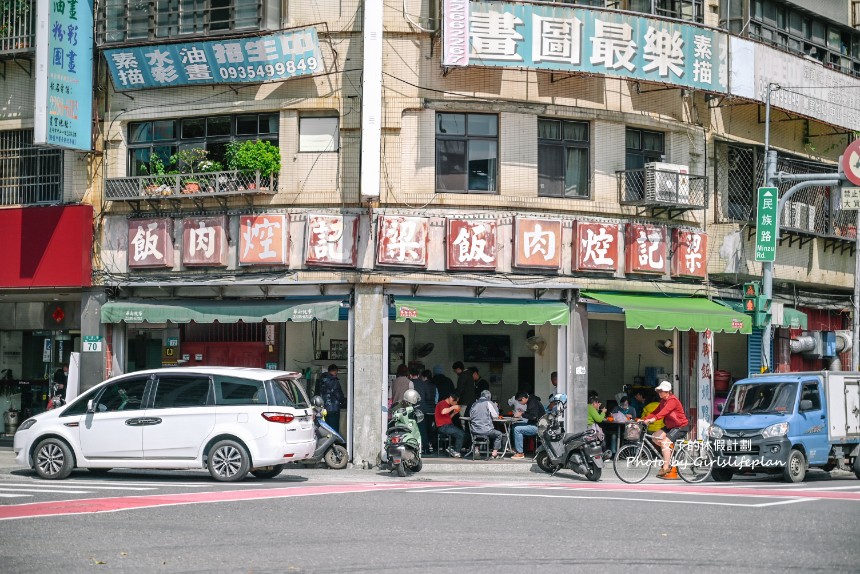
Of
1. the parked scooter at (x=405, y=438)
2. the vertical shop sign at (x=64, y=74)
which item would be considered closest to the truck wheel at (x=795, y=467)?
the parked scooter at (x=405, y=438)

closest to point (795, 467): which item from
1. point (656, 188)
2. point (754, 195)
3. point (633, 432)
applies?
point (633, 432)

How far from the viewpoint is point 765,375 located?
864 inches

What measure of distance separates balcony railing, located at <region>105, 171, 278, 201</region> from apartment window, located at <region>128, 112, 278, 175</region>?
22.2 inches

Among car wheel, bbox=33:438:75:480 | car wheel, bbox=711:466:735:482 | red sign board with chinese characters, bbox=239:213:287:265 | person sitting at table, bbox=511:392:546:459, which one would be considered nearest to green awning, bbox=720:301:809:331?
person sitting at table, bbox=511:392:546:459

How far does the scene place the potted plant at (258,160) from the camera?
24.0m

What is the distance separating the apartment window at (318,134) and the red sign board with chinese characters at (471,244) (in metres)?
2.89

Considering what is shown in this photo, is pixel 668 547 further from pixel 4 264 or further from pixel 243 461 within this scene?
pixel 4 264

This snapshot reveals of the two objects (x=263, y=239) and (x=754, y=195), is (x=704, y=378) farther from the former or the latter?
(x=263, y=239)

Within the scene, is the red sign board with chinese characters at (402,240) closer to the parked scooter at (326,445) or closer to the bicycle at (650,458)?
the parked scooter at (326,445)

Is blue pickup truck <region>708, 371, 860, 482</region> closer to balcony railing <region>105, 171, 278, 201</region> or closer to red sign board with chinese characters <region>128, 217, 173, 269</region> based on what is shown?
balcony railing <region>105, 171, 278, 201</region>

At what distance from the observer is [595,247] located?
24.6m

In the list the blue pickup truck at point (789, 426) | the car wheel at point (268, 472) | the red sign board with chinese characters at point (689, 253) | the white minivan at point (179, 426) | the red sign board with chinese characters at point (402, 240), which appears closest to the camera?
the white minivan at point (179, 426)

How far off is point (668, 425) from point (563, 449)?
1851 mm

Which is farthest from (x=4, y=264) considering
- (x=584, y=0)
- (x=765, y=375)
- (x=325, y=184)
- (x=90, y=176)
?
(x=765, y=375)
